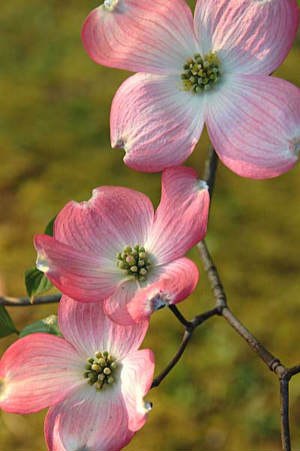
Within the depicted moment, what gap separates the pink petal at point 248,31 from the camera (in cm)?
68

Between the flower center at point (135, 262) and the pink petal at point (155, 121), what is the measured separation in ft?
0.31

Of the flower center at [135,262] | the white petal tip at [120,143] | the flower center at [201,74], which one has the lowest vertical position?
the flower center at [135,262]

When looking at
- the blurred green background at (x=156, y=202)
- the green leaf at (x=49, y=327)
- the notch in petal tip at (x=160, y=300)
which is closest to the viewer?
the notch in petal tip at (x=160, y=300)

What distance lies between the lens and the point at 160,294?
604 mm

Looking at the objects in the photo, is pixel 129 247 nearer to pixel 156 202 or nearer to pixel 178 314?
pixel 178 314

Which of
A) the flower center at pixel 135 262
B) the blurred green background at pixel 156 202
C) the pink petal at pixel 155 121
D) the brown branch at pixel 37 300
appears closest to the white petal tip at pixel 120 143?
the pink petal at pixel 155 121

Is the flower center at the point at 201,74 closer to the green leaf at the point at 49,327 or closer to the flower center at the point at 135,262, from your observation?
the flower center at the point at 135,262

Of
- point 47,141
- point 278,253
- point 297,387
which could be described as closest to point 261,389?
point 297,387

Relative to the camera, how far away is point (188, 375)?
2.23 m

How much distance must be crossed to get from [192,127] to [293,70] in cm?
274

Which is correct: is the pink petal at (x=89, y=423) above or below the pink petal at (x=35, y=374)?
below

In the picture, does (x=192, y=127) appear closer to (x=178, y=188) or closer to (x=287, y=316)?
(x=178, y=188)

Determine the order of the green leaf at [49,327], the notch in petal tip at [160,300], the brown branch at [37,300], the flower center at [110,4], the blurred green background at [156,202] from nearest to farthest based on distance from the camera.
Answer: the notch in petal tip at [160,300], the flower center at [110,4], the green leaf at [49,327], the brown branch at [37,300], the blurred green background at [156,202]

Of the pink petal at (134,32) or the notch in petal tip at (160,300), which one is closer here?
the notch in petal tip at (160,300)
